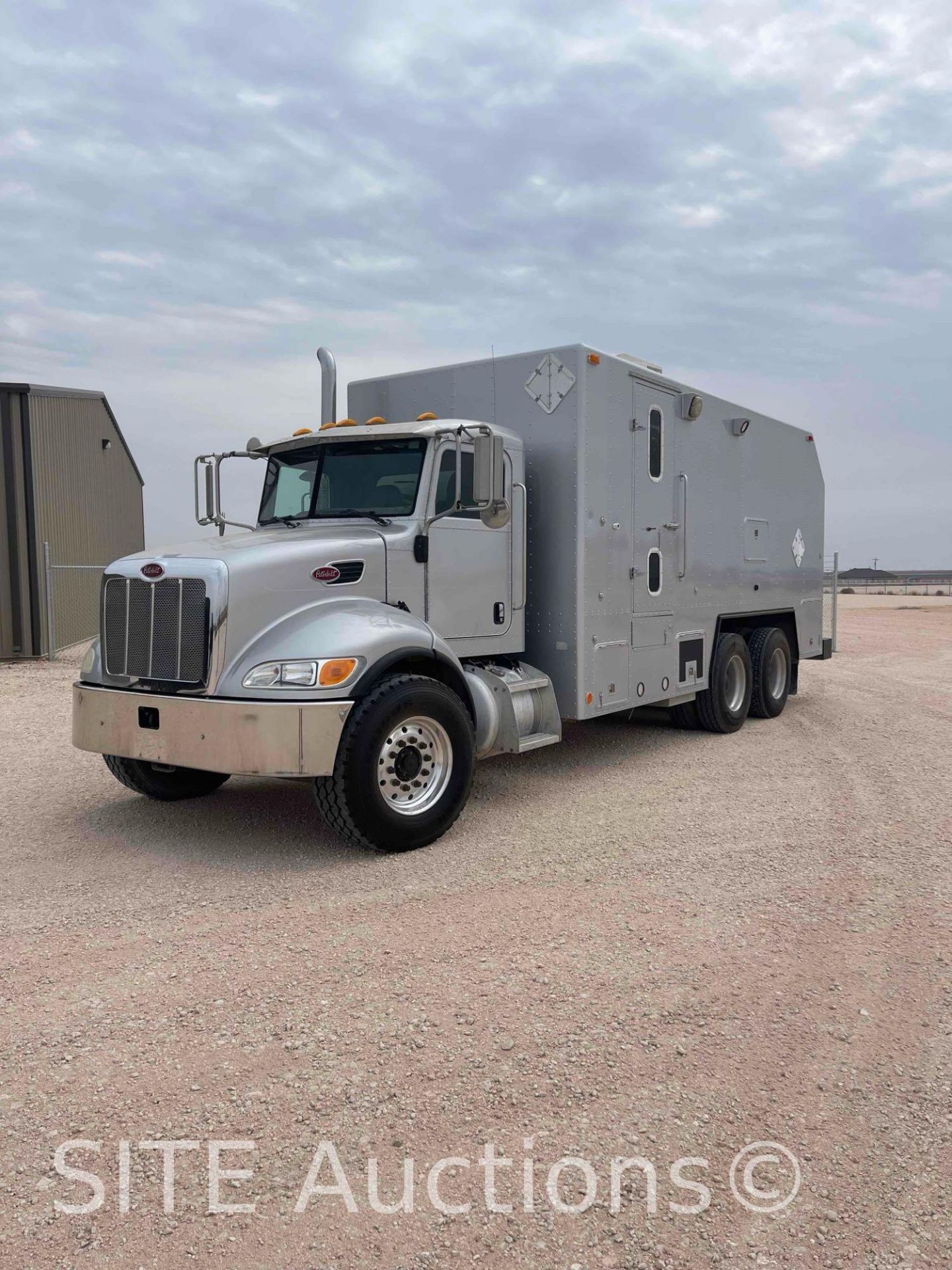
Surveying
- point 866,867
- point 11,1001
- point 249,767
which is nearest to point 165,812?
point 249,767

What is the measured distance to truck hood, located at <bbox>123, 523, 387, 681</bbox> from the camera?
205 inches

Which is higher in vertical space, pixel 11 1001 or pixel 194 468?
pixel 194 468

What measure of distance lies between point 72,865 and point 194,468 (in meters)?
3.23

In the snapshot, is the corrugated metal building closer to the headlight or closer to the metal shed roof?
the metal shed roof

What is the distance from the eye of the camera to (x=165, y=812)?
6.46 m

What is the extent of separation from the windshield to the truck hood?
1.14 ft

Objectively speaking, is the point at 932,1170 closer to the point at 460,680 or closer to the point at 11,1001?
the point at 11,1001

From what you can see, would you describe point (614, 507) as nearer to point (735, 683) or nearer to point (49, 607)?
point (735, 683)

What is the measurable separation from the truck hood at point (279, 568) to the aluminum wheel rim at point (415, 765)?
0.86 metres

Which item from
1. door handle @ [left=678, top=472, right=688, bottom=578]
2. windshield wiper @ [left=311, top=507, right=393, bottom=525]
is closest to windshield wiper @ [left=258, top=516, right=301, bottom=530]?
windshield wiper @ [left=311, top=507, right=393, bottom=525]

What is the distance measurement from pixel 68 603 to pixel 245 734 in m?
15.1

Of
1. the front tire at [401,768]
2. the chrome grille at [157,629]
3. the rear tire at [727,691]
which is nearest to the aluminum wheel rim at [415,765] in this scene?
the front tire at [401,768]

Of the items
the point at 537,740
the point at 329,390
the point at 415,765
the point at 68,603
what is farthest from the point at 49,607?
the point at 415,765
